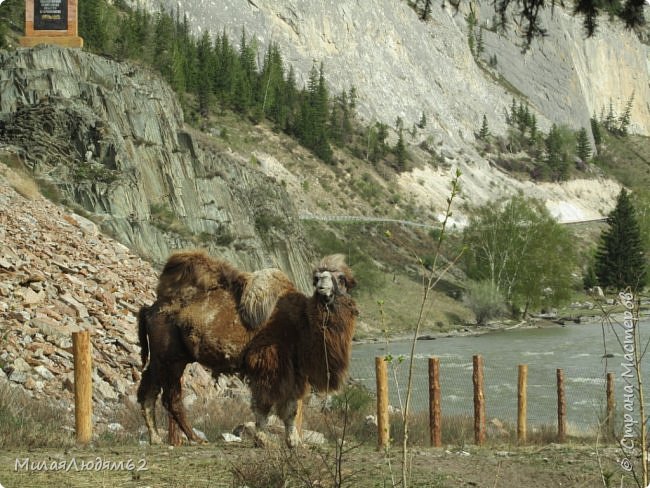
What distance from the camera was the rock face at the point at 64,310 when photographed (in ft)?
32.6

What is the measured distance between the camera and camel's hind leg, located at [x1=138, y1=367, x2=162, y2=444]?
7.88 metres

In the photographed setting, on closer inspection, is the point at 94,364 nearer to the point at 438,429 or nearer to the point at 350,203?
the point at 438,429

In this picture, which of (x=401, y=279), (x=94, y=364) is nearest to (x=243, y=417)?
(x=94, y=364)

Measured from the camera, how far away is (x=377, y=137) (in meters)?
81.6

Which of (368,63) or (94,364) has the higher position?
(368,63)

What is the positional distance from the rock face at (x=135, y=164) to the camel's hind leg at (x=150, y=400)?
50.8 ft

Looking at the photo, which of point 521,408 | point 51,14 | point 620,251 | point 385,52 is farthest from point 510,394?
point 385,52

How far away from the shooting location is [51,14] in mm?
35750

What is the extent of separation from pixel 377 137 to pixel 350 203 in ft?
59.6

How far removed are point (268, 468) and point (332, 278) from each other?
2.24 metres

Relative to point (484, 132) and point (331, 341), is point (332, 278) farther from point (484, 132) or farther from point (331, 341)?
point (484, 132)

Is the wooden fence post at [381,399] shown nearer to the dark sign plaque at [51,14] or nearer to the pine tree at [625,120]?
the dark sign plaque at [51,14]

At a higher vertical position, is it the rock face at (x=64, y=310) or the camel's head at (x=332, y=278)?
the camel's head at (x=332, y=278)

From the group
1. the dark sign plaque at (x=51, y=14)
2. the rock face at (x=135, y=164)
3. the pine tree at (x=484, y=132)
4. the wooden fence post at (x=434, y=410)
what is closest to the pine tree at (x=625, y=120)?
the pine tree at (x=484, y=132)
